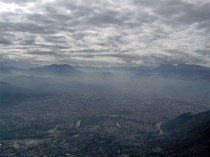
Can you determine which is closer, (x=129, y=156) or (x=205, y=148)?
(x=205, y=148)

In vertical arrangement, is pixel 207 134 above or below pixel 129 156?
above

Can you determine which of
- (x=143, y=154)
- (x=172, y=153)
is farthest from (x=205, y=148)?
(x=143, y=154)

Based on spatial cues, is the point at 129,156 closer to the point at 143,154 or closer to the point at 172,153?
the point at 143,154

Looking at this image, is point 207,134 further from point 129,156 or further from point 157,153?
point 129,156

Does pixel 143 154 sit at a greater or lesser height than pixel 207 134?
lesser

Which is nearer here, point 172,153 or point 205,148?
point 205,148

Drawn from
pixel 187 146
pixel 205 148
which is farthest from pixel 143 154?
pixel 205 148

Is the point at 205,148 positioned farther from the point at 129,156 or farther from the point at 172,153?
the point at 129,156
